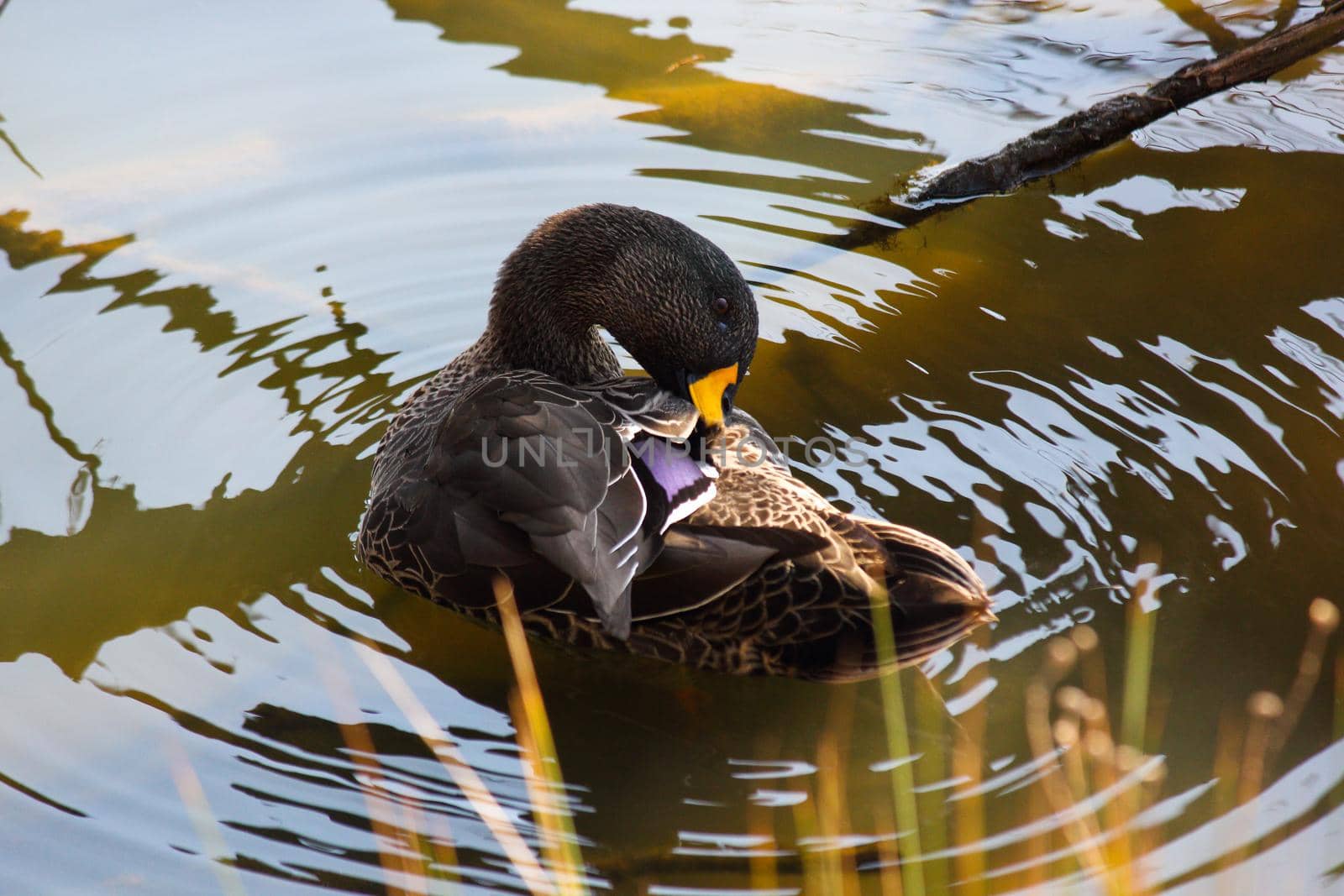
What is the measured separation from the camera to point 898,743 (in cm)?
360

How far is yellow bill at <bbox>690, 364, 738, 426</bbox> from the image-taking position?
13.7 ft

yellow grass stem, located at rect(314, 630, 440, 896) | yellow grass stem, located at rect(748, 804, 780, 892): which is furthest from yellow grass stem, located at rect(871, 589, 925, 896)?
yellow grass stem, located at rect(314, 630, 440, 896)

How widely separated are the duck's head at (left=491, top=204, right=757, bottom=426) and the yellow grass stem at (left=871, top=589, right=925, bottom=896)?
0.87 metres

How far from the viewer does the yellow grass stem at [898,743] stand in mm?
3211

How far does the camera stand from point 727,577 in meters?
3.47

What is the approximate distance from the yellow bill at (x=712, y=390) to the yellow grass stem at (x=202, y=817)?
5.71 feet

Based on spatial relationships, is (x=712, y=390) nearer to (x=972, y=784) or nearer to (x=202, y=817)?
(x=972, y=784)

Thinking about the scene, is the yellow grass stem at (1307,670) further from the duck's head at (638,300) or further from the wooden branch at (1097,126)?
the wooden branch at (1097,126)

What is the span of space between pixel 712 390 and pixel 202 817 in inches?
73.5

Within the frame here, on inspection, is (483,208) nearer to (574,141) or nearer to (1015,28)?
(574,141)

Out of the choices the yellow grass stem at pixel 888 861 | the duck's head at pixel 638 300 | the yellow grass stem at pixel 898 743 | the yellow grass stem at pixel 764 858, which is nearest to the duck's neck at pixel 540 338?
the duck's head at pixel 638 300

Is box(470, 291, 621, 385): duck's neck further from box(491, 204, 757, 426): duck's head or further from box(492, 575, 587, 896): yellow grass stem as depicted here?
box(492, 575, 587, 896): yellow grass stem

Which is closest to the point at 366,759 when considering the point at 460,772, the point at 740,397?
the point at 460,772

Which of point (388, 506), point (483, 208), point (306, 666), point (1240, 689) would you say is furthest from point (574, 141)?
point (1240, 689)
